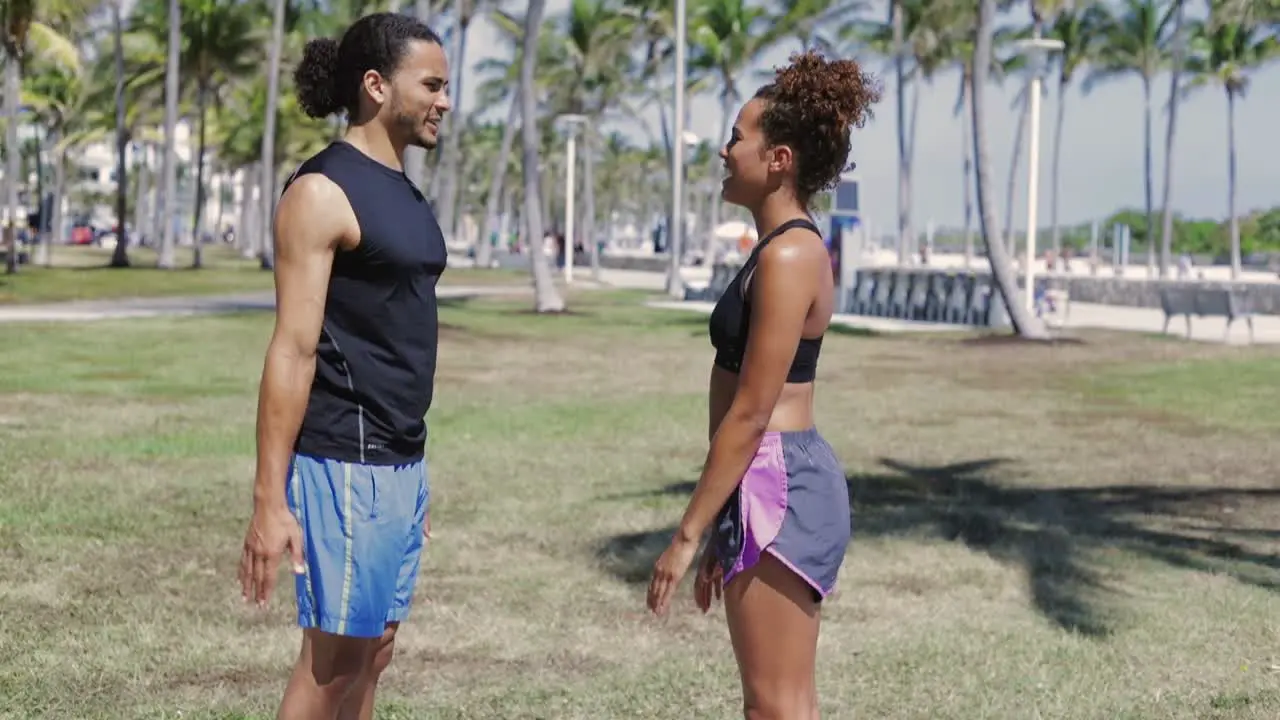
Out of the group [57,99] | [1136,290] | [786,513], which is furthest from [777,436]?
[57,99]

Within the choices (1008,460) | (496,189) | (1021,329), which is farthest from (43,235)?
(1008,460)

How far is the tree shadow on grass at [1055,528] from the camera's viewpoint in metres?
7.52

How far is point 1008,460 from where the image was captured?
1156 cm

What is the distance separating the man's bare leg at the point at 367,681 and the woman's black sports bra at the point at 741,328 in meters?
0.94

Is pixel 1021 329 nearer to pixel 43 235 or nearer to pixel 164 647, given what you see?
pixel 164 647

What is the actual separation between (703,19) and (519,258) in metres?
17.2

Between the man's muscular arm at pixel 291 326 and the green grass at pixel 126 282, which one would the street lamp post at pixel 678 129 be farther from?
the man's muscular arm at pixel 291 326

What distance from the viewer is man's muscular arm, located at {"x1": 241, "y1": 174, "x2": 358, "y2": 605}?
3.29m

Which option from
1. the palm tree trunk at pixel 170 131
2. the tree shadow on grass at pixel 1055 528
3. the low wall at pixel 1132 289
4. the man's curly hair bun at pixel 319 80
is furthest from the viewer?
the palm tree trunk at pixel 170 131

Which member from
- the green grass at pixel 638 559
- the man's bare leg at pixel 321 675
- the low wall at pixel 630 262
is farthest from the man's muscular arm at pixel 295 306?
the low wall at pixel 630 262

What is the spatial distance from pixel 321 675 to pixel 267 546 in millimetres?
330

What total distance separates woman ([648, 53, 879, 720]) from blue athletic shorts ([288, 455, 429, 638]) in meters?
0.57

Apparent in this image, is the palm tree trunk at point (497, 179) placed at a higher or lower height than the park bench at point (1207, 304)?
higher

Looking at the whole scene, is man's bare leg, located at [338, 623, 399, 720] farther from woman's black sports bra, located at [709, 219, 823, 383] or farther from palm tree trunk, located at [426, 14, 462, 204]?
palm tree trunk, located at [426, 14, 462, 204]
